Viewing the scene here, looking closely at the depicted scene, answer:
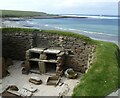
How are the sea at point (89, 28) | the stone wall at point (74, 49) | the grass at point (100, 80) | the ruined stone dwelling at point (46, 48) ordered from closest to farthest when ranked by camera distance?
the grass at point (100, 80) < the stone wall at point (74, 49) < the ruined stone dwelling at point (46, 48) < the sea at point (89, 28)

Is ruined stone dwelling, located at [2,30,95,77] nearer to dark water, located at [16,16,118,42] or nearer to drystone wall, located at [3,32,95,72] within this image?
drystone wall, located at [3,32,95,72]

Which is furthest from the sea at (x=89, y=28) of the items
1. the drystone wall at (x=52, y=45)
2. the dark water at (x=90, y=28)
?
the drystone wall at (x=52, y=45)

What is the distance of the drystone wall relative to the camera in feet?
57.4

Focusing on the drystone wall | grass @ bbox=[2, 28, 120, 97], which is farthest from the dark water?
grass @ bbox=[2, 28, 120, 97]

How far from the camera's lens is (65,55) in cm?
1805

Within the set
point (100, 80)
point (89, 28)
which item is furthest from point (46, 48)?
point (89, 28)

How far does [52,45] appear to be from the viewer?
19172mm

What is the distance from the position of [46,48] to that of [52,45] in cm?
60

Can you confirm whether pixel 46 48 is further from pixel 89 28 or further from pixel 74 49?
→ pixel 89 28

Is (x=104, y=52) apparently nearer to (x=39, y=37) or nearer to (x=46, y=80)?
(x=46, y=80)

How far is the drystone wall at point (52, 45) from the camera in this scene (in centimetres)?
1750

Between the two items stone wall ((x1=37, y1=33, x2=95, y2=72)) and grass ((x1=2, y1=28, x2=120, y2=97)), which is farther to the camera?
stone wall ((x1=37, y1=33, x2=95, y2=72))

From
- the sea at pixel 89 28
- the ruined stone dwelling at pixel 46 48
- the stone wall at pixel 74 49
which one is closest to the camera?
the stone wall at pixel 74 49

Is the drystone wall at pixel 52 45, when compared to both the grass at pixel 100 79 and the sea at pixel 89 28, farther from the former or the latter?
the sea at pixel 89 28
